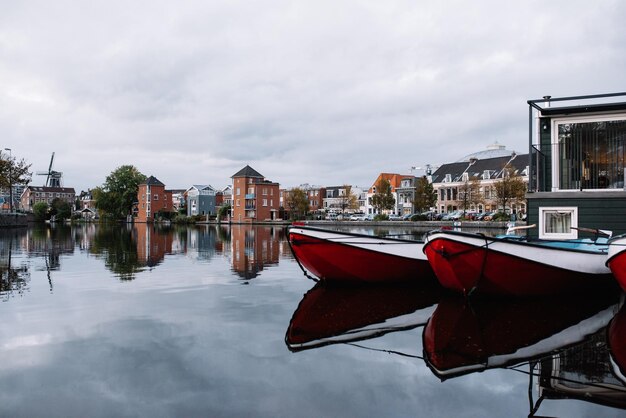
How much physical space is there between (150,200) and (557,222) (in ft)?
344

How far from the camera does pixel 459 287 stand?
10.4 meters

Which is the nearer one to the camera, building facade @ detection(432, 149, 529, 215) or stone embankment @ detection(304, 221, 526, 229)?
stone embankment @ detection(304, 221, 526, 229)

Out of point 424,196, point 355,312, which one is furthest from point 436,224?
point 355,312

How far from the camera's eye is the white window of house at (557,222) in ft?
42.9

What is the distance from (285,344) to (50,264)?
14688 millimetres

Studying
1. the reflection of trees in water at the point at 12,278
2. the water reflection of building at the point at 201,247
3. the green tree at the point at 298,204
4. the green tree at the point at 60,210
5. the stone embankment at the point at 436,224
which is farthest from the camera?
the green tree at the point at 60,210

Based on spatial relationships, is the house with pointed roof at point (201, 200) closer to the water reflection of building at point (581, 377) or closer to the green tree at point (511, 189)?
the green tree at point (511, 189)

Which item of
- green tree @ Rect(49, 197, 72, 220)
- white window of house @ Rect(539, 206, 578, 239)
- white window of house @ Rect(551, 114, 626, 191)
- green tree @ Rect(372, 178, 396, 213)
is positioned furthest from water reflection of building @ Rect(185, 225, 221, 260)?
green tree @ Rect(49, 197, 72, 220)

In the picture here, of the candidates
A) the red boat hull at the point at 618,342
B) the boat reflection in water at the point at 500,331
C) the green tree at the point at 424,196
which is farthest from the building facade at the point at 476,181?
the red boat hull at the point at 618,342

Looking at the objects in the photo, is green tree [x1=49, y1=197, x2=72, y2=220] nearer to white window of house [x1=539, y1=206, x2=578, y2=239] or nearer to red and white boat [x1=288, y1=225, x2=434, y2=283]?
red and white boat [x1=288, y1=225, x2=434, y2=283]

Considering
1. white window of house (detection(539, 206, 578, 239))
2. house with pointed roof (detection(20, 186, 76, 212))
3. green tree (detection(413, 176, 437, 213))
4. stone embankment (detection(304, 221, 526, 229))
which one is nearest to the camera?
white window of house (detection(539, 206, 578, 239))

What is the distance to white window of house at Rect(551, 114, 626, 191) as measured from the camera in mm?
13648

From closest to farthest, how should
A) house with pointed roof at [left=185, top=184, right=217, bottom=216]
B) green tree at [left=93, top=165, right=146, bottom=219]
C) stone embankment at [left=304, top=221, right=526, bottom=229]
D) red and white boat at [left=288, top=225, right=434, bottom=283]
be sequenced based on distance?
1. red and white boat at [left=288, top=225, right=434, bottom=283]
2. stone embankment at [left=304, top=221, right=526, bottom=229]
3. green tree at [left=93, top=165, right=146, bottom=219]
4. house with pointed roof at [left=185, top=184, right=217, bottom=216]

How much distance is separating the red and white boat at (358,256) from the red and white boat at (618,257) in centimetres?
425
